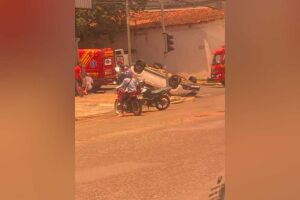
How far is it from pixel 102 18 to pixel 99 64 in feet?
0.79

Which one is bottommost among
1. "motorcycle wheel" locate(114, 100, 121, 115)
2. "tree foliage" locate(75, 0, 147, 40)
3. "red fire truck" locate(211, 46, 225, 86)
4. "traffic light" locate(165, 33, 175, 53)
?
"motorcycle wheel" locate(114, 100, 121, 115)

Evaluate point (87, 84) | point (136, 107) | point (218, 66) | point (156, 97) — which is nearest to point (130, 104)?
point (136, 107)

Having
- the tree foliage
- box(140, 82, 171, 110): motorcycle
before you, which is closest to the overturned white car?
box(140, 82, 171, 110): motorcycle

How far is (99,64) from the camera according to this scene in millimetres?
2691

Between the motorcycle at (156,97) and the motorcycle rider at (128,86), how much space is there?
43mm

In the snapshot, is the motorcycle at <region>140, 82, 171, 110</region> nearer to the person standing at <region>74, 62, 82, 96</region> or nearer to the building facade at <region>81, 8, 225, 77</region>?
the building facade at <region>81, 8, 225, 77</region>

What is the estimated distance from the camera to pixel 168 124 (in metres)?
2.76

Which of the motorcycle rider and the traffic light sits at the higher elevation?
the traffic light

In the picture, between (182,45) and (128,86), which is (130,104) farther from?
(182,45)

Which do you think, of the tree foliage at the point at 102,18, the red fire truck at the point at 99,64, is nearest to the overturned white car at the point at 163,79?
the red fire truck at the point at 99,64

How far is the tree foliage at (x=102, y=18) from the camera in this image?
106 inches

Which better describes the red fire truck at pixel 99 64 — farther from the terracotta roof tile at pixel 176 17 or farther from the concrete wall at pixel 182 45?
the terracotta roof tile at pixel 176 17

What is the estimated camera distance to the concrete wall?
2713 mm
